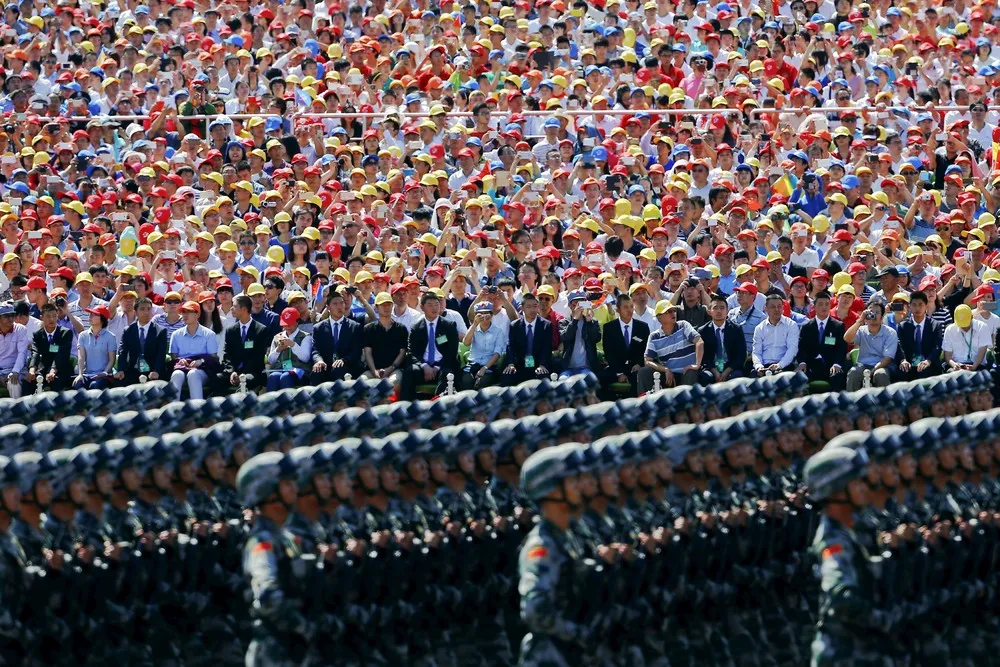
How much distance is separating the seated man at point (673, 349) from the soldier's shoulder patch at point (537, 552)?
22.5ft

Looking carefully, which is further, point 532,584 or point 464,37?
point 464,37

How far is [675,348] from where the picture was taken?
18.7 m

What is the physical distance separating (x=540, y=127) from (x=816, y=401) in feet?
25.4

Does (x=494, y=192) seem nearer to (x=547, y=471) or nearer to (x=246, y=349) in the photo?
(x=246, y=349)

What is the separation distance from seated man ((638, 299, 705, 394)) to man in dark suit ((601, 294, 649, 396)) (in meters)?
0.21

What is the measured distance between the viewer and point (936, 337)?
18.9 meters

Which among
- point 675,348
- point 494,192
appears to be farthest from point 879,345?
point 494,192

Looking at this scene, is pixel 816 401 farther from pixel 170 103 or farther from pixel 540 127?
pixel 170 103

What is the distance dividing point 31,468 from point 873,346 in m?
8.59

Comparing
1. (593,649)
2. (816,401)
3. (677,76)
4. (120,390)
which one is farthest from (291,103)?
(593,649)

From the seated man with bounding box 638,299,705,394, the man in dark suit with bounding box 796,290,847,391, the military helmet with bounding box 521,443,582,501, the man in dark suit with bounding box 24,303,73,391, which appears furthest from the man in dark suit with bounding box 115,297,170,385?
the military helmet with bounding box 521,443,582,501

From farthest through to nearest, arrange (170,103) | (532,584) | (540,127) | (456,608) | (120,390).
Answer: (170,103), (540,127), (120,390), (456,608), (532,584)

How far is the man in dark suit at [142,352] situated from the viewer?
19.4m

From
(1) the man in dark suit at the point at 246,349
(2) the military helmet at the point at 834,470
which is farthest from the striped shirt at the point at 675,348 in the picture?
(2) the military helmet at the point at 834,470
